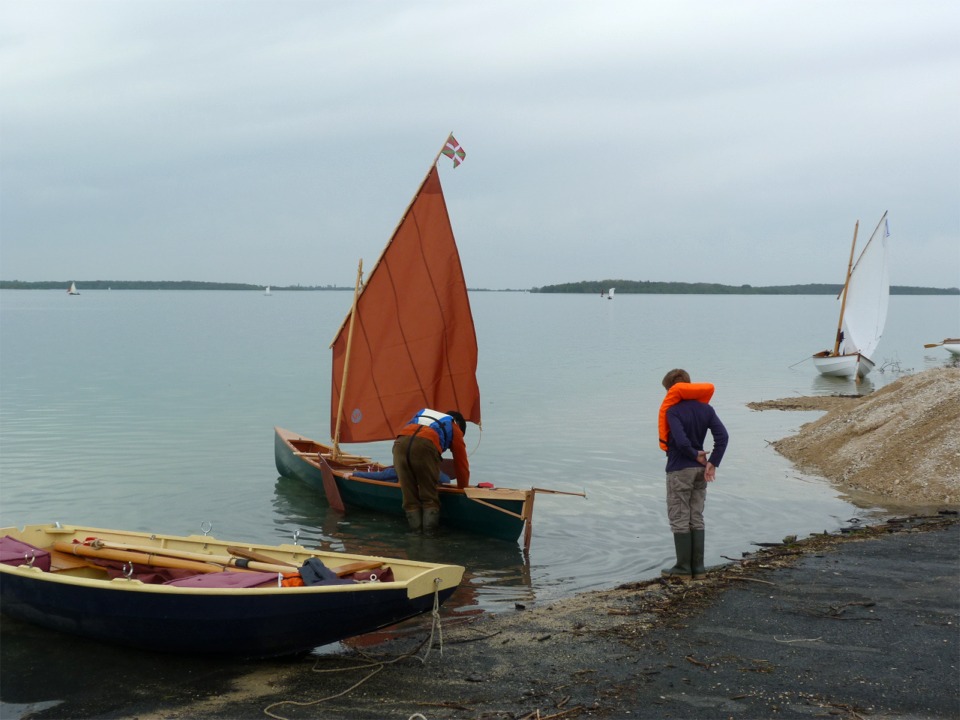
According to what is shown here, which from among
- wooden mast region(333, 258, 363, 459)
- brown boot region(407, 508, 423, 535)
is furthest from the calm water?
wooden mast region(333, 258, 363, 459)

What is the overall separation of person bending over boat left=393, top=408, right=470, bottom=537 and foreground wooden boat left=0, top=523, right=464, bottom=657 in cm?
394

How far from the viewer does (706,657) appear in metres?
7.36

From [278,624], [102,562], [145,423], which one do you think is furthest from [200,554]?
[145,423]

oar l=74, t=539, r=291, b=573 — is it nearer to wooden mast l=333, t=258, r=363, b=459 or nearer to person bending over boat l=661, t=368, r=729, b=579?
person bending over boat l=661, t=368, r=729, b=579

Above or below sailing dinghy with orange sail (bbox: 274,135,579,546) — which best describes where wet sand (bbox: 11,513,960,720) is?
below

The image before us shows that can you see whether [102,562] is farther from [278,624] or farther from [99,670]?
[278,624]

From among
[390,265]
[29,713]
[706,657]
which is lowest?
[29,713]

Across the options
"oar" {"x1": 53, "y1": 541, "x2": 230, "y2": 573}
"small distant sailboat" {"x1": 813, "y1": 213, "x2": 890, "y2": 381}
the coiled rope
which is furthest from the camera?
"small distant sailboat" {"x1": 813, "y1": 213, "x2": 890, "y2": 381}

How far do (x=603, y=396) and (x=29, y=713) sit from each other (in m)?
27.2

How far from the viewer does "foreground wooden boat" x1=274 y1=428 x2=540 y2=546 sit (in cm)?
1262

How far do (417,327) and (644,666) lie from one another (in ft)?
29.5

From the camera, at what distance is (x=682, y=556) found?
9961 mm

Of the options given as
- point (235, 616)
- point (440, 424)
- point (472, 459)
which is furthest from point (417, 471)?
point (472, 459)

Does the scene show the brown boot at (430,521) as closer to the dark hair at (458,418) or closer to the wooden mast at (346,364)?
the dark hair at (458,418)
